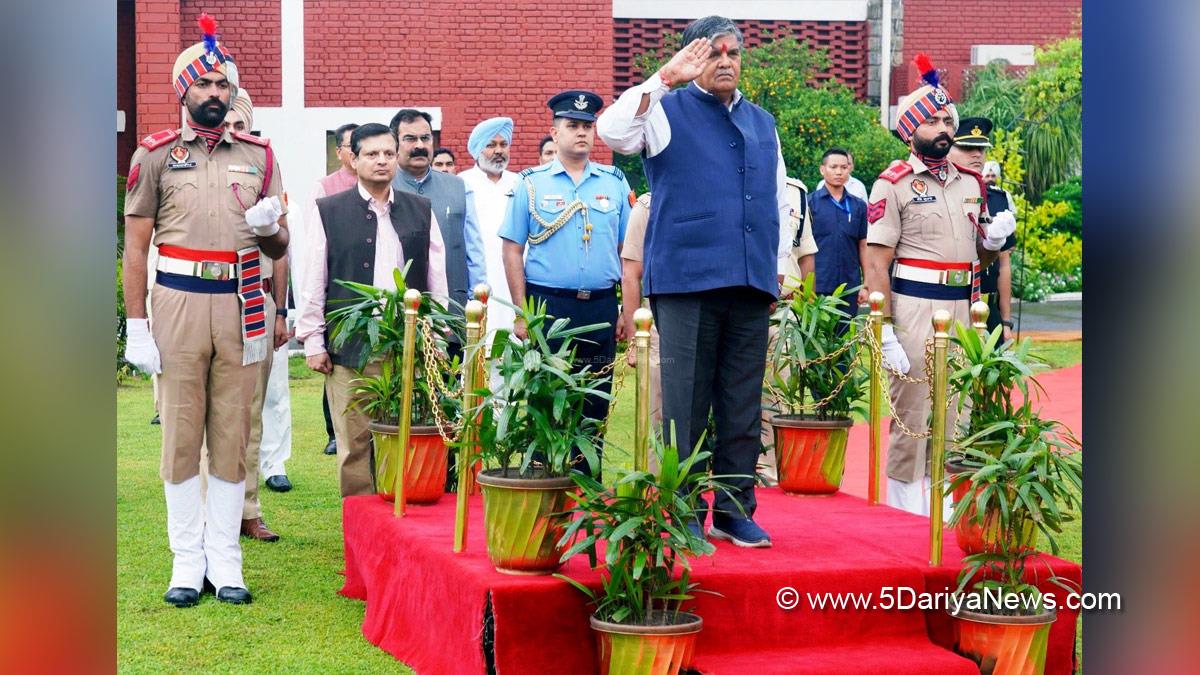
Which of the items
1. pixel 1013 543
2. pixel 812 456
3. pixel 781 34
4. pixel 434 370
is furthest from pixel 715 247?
pixel 781 34

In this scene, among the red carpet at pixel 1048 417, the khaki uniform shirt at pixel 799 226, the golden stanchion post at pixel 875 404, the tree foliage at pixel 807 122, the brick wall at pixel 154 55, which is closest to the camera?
the golden stanchion post at pixel 875 404

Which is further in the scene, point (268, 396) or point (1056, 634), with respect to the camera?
point (268, 396)

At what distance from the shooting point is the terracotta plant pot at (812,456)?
19.1ft

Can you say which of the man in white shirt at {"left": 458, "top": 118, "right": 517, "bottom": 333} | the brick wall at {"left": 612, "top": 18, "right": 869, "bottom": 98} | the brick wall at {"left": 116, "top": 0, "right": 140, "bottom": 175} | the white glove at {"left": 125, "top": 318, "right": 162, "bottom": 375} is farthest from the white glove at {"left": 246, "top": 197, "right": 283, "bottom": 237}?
the brick wall at {"left": 612, "top": 18, "right": 869, "bottom": 98}

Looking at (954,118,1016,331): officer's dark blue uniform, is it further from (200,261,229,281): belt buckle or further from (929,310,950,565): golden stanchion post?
(200,261,229,281): belt buckle

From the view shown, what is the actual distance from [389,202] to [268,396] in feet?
6.46

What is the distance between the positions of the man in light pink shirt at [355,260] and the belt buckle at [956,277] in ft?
7.12

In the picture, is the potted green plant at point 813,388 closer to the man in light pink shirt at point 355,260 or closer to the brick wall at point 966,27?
the man in light pink shirt at point 355,260

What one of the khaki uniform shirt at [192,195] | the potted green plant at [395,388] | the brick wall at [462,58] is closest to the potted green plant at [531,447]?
the potted green plant at [395,388]

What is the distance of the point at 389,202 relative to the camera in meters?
6.12

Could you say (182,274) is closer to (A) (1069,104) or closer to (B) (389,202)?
(B) (389,202)

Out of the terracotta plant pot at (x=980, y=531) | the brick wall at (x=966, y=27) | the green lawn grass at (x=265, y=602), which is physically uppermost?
the brick wall at (x=966, y=27)

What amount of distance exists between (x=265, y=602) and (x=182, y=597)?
0.98 ft

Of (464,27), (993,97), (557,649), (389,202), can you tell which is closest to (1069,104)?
(993,97)
